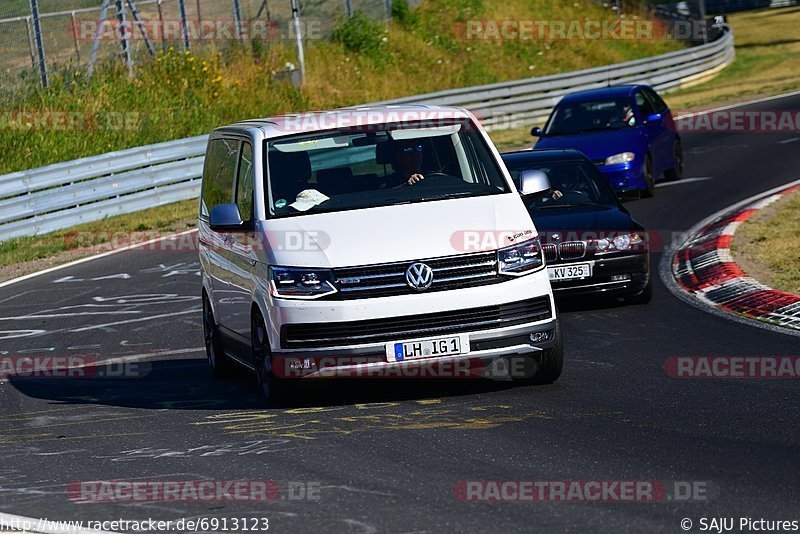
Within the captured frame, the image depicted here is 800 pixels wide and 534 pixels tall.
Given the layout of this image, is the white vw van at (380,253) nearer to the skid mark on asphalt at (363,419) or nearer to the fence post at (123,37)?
the skid mark on asphalt at (363,419)

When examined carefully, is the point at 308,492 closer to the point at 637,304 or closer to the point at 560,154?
the point at 637,304

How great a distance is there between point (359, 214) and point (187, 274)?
860cm

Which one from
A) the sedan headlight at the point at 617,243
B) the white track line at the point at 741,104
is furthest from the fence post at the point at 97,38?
the sedan headlight at the point at 617,243

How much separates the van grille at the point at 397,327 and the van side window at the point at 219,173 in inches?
82.8

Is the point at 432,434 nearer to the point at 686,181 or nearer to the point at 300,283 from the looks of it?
the point at 300,283

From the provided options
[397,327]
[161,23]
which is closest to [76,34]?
[161,23]

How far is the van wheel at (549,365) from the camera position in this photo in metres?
9.09

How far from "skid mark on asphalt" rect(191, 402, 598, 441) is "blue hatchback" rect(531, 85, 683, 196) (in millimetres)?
11710

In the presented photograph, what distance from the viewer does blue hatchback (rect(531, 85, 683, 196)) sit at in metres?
20.2

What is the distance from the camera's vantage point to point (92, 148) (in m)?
29.0

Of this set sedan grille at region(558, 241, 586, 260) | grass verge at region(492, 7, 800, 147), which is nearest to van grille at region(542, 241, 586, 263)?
sedan grille at region(558, 241, 586, 260)

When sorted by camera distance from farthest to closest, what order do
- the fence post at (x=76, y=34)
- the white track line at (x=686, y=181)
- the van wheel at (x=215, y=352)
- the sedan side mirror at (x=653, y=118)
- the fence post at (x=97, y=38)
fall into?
the fence post at (x=97, y=38)
the fence post at (x=76, y=34)
the white track line at (x=686, y=181)
the sedan side mirror at (x=653, y=118)
the van wheel at (x=215, y=352)

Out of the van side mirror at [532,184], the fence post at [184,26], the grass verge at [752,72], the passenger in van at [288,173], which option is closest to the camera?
the passenger in van at [288,173]

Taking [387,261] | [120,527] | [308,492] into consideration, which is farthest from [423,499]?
[387,261]
